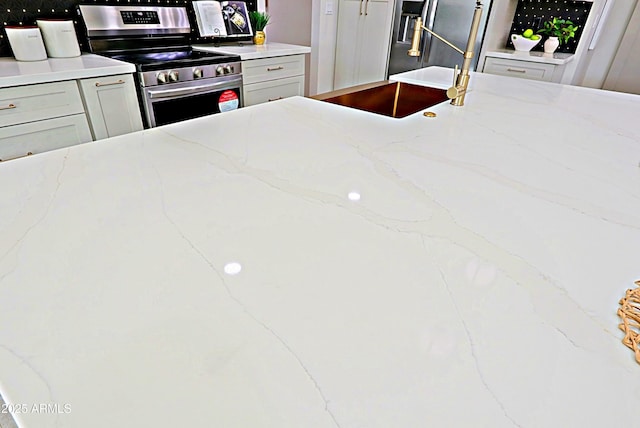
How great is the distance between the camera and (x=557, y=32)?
3.27m

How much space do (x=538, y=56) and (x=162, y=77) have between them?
9.58 ft

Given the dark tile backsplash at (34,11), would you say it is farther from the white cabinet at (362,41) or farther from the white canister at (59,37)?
the white cabinet at (362,41)

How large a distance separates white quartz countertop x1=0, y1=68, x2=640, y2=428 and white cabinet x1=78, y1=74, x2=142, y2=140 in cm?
118

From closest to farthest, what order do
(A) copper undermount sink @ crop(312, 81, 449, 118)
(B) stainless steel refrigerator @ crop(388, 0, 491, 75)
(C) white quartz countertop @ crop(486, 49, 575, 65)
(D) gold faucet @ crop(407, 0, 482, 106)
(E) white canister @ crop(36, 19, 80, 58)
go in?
(D) gold faucet @ crop(407, 0, 482, 106)
(A) copper undermount sink @ crop(312, 81, 449, 118)
(E) white canister @ crop(36, 19, 80, 58)
(C) white quartz countertop @ crop(486, 49, 575, 65)
(B) stainless steel refrigerator @ crop(388, 0, 491, 75)

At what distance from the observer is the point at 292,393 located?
422mm

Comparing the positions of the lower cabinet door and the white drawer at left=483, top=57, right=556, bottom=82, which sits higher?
the white drawer at left=483, top=57, right=556, bottom=82

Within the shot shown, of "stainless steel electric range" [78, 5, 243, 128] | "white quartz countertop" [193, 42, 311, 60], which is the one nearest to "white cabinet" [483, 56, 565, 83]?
"white quartz countertop" [193, 42, 311, 60]

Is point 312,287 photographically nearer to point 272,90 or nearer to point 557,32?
point 272,90

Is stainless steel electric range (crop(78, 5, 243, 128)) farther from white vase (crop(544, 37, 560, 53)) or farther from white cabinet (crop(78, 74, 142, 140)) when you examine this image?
white vase (crop(544, 37, 560, 53))

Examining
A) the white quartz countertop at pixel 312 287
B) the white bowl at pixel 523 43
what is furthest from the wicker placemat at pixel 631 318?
the white bowl at pixel 523 43

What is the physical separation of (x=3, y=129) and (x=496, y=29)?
11.9 feet

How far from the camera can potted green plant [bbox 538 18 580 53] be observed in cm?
323

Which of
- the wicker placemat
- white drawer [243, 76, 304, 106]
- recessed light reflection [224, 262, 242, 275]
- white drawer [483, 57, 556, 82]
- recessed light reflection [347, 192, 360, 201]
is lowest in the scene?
white drawer [243, 76, 304, 106]

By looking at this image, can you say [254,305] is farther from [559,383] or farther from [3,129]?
[3,129]
